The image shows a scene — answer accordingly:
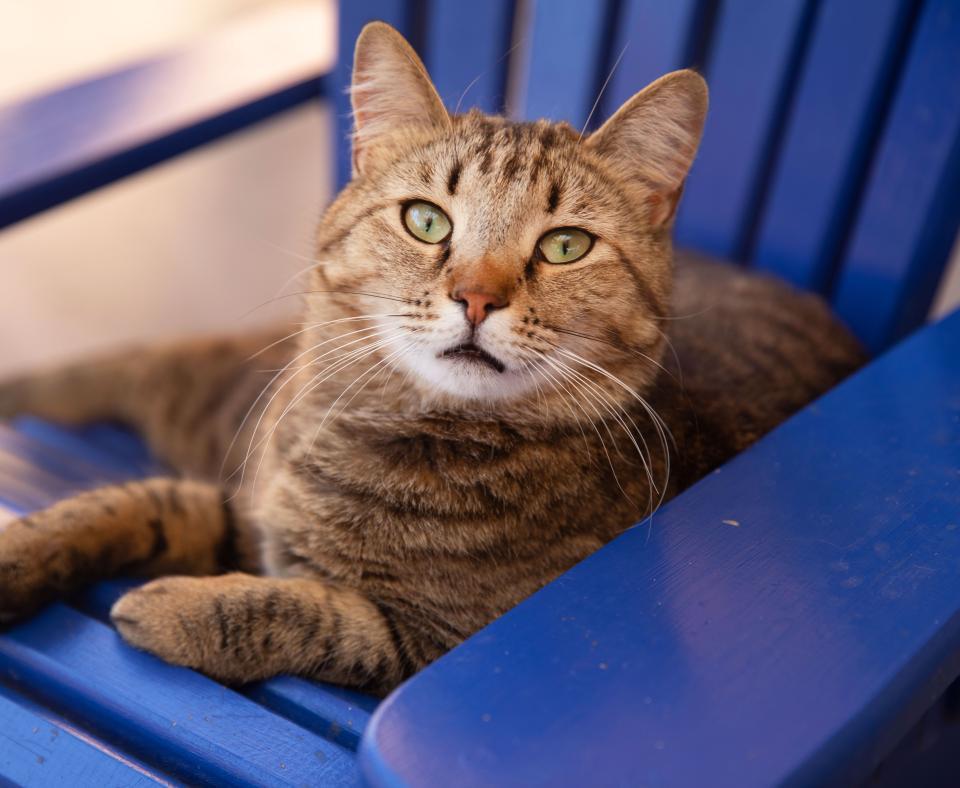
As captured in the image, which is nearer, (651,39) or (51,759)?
(51,759)

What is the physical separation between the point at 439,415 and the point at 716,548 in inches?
13.5

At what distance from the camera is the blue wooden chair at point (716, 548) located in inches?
27.5

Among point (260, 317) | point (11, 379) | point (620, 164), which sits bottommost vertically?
point (260, 317)

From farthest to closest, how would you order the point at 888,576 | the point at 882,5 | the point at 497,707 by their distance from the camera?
the point at 882,5 < the point at 888,576 < the point at 497,707

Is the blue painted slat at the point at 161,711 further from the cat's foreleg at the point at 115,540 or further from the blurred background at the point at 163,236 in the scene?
the blurred background at the point at 163,236

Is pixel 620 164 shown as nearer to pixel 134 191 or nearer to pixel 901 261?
pixel 901 261

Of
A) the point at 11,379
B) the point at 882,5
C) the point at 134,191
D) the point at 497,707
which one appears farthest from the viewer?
the point at 134,191

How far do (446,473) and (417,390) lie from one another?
0.32 feet

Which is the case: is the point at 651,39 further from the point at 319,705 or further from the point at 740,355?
the point at 319,705

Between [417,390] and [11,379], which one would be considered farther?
[11,379]

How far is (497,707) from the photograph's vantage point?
70cm

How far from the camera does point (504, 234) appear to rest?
3.26 ft

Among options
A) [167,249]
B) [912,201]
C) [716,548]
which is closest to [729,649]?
[716,548]

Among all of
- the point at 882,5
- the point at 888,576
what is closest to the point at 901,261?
the point at 882,5
